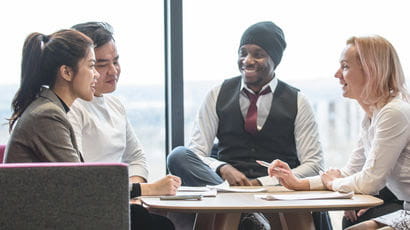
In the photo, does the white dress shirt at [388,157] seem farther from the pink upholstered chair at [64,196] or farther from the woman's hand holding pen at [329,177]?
the pink upholstered chair at [64,196]

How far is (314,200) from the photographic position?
2.26m

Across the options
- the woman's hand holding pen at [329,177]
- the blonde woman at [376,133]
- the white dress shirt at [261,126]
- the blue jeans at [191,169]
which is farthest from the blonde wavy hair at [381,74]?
the blue jeans at [191,169]

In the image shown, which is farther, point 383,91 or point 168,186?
point 383,91

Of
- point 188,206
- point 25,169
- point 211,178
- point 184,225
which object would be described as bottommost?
point 184,225

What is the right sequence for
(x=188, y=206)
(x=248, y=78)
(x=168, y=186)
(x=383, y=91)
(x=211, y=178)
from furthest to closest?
(x=248, y=78), (x=211, y=178), (x=383, y=91), (x=168, y=186), (x=188, y=206)

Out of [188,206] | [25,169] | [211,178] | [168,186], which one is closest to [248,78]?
[211,178]

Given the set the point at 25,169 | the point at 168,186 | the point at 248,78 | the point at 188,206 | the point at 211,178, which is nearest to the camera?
the point at 25,169

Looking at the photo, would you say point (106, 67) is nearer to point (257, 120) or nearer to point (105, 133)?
Answer: point (105, 133)

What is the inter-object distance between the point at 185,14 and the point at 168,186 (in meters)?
1.80

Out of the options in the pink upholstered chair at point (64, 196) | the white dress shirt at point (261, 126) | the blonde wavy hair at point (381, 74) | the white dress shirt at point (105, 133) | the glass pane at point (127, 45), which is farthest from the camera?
the glass pane at point (127, 45)

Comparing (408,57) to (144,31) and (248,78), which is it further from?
(144,31)

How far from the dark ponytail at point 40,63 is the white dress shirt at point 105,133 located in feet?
1.43

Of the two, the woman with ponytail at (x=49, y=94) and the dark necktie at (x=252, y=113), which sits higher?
the woman with ponytail at (x=49, y=94)

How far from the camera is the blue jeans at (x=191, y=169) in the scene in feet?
10.1
